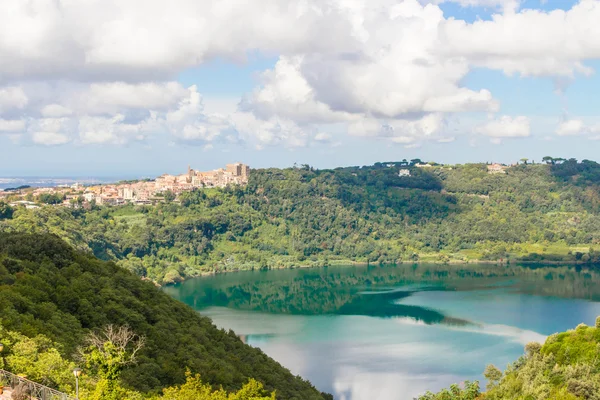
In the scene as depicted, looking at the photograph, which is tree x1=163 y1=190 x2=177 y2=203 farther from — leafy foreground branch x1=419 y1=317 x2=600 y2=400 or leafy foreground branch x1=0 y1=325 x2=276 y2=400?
leafy foreground branch x1=0 y1=325 x2=276 y2=400

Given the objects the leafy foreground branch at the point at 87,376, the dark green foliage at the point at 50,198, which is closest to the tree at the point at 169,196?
the dark green foliage at the point at 50,198

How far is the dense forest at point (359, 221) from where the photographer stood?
290 feet

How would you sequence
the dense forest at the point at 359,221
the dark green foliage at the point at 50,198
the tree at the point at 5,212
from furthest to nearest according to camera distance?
1. the dark green foliage at the point at 50,198
2. the dense forest at the point at 359,221
3. the tree at the point at 5,212

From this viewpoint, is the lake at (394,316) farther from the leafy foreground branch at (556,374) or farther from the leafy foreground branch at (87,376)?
the leafy foreground branch at (87,376)

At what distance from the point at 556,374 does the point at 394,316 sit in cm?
3723

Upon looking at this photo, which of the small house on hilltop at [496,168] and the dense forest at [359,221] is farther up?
the small house on hilltop at [496,168]

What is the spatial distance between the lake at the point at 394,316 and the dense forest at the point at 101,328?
1168cm

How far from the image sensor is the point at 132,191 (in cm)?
10462

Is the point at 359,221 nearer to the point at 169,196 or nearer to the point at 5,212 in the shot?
the point at 169,196

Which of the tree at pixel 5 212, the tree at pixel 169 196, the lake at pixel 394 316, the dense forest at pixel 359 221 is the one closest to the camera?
the lake at pixel 394 316

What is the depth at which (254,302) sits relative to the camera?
6606cm

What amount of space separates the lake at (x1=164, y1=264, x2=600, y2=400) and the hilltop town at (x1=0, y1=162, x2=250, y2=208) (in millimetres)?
26085

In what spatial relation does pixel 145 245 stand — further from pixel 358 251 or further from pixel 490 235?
pixel 490 235

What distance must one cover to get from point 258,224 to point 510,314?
174ft
